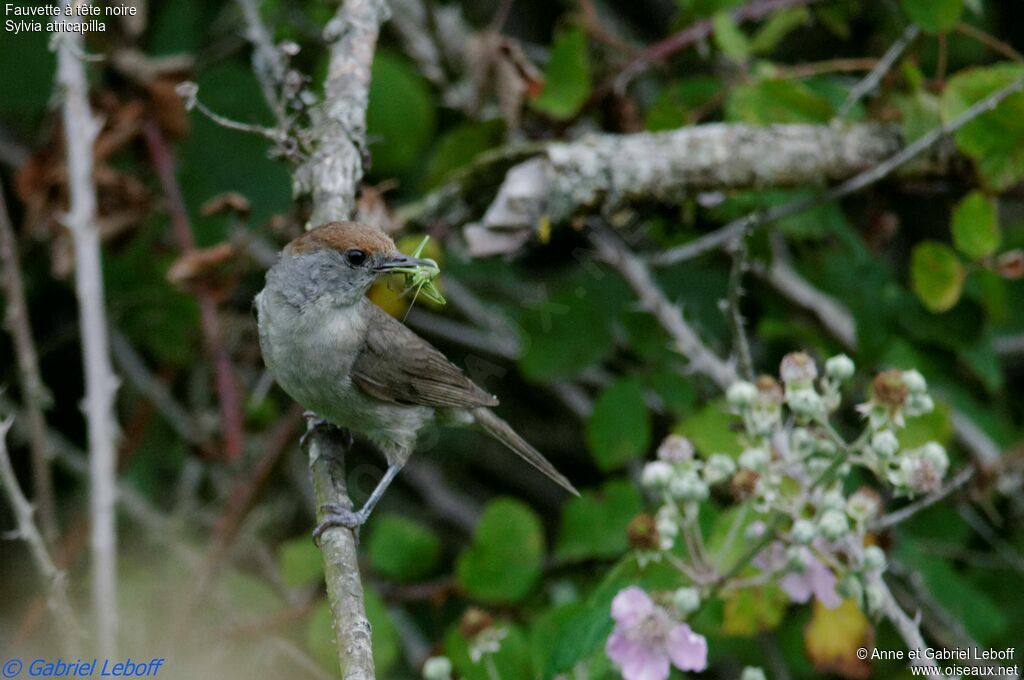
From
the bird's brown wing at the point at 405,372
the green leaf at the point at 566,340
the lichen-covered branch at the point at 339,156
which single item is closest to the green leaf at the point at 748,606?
the bird's brown wing at the point at 405,372

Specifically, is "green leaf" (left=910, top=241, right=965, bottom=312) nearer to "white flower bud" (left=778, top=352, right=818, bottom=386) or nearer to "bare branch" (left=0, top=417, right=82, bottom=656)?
"white flower bud" (left=778, top=352, right=818, bottom=386)

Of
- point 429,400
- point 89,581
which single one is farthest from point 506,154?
point 89,581

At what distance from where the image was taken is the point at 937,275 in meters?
3.73

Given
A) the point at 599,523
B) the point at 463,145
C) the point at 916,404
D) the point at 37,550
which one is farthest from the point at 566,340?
the point at 37,550

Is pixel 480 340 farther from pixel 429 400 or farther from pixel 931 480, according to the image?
pixel 931 480

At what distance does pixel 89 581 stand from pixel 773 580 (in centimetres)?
346

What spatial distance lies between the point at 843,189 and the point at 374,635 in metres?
→ 2.37

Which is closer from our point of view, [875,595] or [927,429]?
[875,595]

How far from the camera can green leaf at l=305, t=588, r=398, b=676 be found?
3676 millimetres

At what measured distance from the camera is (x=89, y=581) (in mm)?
4992

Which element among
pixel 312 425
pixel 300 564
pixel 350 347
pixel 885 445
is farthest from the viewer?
pixel 300 564

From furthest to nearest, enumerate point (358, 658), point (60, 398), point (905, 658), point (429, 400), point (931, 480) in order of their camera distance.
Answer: point (60, 398) → point (905, 658) → point (429, 400) → point (931, 480) → point (358, 658)

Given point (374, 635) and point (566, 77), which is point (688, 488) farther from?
point (566, 77)

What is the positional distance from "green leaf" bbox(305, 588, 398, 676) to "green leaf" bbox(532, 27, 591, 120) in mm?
1952
